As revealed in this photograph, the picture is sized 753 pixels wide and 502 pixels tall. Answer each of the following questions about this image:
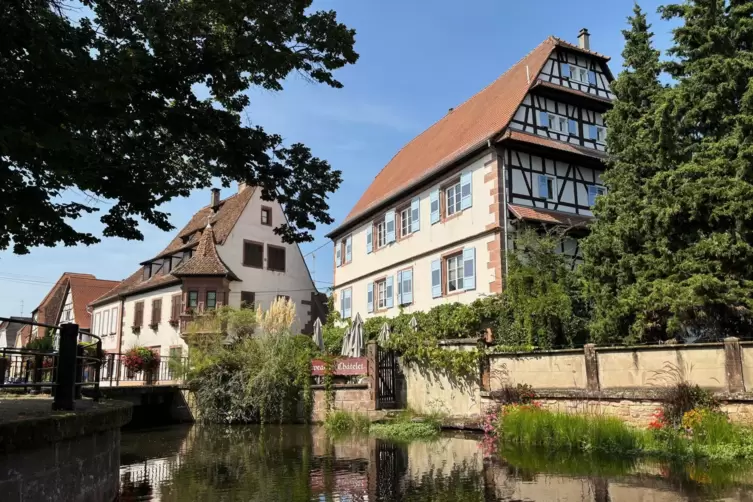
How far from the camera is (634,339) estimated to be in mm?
15820

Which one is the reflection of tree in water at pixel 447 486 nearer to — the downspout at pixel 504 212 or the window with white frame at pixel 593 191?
the downspout at pixel 504 212

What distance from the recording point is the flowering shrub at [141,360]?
2717 centimetres

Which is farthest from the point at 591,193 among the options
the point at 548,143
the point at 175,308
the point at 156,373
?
the point at 175,308

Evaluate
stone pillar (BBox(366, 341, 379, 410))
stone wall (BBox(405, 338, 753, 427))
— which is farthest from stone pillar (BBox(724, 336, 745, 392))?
stone pillar (BBox(366, 341, 379, 410))

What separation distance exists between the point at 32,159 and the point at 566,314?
1574cm

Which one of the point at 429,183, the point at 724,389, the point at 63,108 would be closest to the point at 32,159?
the point at 63,108

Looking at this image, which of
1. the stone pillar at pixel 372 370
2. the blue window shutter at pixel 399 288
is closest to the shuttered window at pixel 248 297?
the blue window shutter at pixel 399 288

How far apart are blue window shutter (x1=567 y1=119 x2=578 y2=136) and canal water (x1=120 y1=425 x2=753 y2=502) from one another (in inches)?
524

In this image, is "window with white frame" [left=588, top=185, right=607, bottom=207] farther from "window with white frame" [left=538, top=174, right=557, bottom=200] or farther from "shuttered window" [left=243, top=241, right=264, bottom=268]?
"shuttered window" [left=243, top=241, right=264, bottom=268]

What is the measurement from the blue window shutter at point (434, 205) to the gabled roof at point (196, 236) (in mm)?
12437

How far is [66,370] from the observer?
21.5 feet

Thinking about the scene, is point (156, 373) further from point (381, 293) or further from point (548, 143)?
point (548, 143)

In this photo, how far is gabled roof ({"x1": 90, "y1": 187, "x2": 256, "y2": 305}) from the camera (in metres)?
33.6

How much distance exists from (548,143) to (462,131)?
4.44 metres
